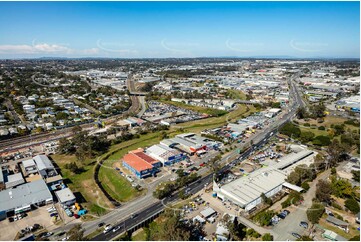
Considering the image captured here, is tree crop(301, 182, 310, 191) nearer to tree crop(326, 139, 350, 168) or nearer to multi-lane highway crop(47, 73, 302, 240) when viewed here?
tree crop(326, 139, 350, 168)

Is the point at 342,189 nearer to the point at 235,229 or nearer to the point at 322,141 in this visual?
the point at 235,229

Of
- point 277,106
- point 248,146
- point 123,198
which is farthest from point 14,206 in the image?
point 277,106

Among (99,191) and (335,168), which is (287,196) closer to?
(335,168)

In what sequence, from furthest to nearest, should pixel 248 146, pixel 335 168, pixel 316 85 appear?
pixel 316 85
pixel 248 146
pixel 335 168

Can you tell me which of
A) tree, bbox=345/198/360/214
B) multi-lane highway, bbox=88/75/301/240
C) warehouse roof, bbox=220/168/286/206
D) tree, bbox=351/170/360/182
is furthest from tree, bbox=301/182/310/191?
multi-lane highway, bbox=88/75/301/240

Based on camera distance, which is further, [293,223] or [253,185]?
[253,185]

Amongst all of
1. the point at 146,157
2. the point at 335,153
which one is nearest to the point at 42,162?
the point at 146,157
